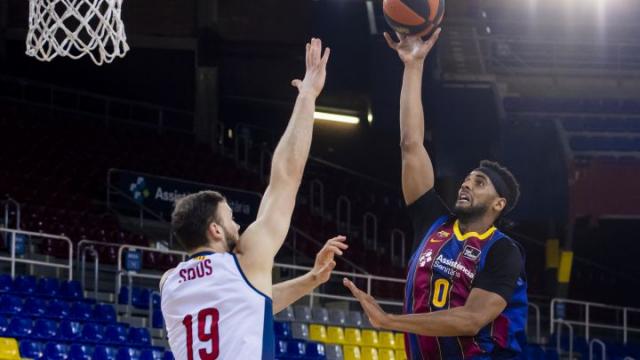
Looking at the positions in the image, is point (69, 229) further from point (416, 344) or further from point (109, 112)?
point (416, 344)

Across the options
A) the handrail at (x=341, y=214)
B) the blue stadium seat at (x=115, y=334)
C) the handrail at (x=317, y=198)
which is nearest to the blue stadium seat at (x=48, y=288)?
the blue stadium seat at (x=115, y=334)

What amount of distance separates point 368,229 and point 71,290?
28.6ft

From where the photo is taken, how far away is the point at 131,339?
1355 centimetres

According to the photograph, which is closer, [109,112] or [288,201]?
[288,201]

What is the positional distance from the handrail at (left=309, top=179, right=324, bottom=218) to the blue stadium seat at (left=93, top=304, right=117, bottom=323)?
780cm

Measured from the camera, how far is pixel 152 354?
1300cm

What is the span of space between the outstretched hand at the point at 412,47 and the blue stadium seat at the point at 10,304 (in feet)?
25.9

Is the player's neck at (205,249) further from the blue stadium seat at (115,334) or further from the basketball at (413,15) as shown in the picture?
the blue stadium seat at (115,334)

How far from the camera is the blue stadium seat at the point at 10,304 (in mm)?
12961

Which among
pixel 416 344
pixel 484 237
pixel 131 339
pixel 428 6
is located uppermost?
pixel 428 6

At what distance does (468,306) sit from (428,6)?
172cm

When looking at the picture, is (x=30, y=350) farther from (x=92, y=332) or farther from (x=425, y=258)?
(x=425, y=258)

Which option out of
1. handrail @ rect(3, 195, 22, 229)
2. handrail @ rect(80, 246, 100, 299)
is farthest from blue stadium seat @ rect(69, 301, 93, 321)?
handrail @ rect(3, 195, 22, 229)

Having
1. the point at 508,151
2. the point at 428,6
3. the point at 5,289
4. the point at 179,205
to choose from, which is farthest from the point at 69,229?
the point at 179,205
